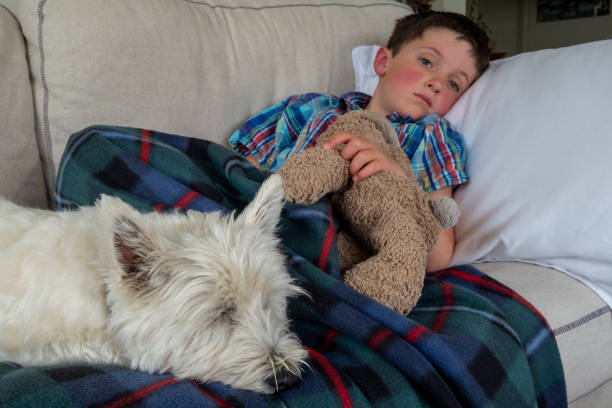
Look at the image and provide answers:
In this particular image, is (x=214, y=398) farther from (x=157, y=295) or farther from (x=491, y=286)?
(x=491, y=286)

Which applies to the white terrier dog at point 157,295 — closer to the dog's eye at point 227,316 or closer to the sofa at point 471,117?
the dog's eye at point 227,316

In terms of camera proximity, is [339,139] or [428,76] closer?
[339,139]

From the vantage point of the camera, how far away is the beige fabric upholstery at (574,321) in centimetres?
109

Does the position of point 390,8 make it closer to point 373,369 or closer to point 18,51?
point 18,51

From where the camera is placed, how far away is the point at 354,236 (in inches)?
46.3

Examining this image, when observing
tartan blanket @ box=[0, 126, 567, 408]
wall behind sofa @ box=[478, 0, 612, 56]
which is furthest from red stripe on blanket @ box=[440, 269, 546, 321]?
wall behind sofa @ box=[478, 0, 612, 56]

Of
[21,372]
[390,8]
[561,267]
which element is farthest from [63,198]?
[390,8]

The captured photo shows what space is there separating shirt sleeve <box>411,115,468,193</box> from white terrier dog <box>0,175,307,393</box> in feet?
2.50

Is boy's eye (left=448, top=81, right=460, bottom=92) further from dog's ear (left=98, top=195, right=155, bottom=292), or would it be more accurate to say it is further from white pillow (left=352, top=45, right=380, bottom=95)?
dog's ear (left=98, top=195, right=155, bottom=292)

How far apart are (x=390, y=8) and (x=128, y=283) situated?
2127 mm

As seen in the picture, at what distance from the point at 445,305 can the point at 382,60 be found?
1250mm

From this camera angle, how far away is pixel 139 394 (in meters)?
0.64

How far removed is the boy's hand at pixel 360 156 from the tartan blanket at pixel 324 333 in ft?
0.41

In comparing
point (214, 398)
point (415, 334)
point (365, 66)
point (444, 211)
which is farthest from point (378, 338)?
point (365, 66)
